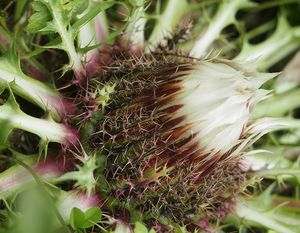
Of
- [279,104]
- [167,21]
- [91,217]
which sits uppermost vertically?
[167,21]

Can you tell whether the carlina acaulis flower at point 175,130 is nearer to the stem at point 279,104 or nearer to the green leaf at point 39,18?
the green leaf at point 39,18

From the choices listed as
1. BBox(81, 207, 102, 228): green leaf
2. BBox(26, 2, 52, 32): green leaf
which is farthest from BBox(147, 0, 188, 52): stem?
BBox(81, 207, 102, 228): green leaf

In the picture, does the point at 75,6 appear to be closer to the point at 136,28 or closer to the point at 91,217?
the point at 136,28

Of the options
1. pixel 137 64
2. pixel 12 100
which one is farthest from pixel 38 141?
pixel 137 64

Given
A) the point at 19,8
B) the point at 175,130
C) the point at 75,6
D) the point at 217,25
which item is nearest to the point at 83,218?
the point at 175,130

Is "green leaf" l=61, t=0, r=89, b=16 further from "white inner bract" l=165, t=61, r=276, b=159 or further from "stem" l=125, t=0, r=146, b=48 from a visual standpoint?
"white inner bract" l=165, t=61, r=276, b=159
